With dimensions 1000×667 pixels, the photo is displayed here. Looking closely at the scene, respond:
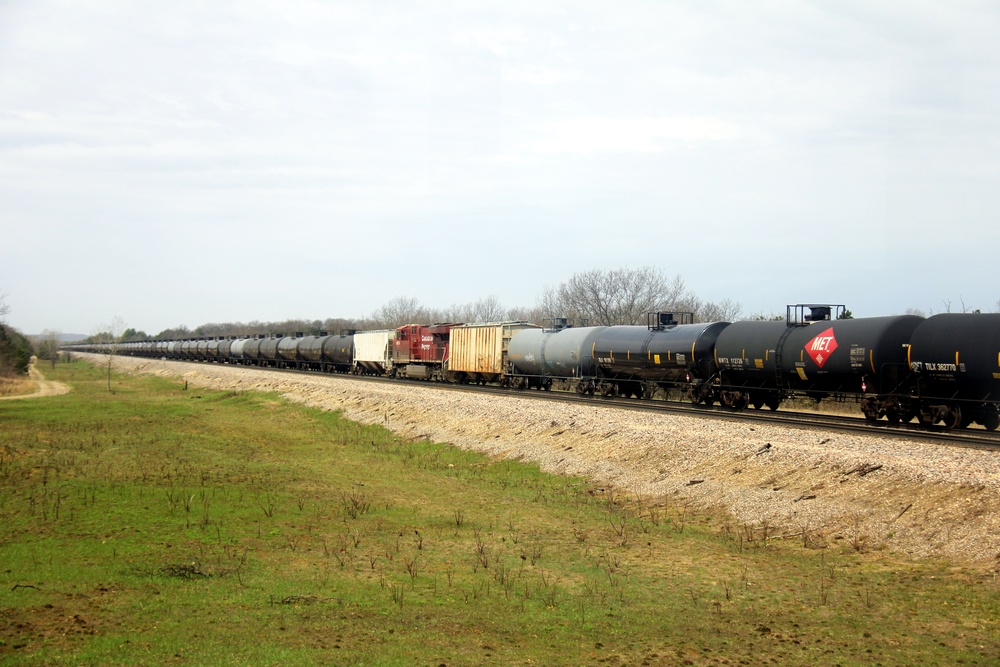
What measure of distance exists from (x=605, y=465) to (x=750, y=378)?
10686 millimetres

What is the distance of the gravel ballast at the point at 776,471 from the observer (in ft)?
45.7

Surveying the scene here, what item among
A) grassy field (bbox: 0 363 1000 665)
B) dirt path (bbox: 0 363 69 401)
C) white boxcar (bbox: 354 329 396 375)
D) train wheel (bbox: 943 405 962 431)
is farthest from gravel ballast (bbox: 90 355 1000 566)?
dirt path (bbox: 0 363 69 401)

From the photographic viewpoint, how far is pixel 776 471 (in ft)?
59.8

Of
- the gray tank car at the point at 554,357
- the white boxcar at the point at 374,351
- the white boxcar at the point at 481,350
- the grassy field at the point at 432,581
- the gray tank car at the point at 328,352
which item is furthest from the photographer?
the gray tank car at the point at 328,352

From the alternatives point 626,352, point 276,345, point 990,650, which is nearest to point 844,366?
point 626,352

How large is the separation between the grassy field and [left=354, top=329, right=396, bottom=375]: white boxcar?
1792 inches

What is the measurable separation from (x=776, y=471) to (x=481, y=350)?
33.7 m

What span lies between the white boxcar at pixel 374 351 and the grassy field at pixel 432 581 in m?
45.5

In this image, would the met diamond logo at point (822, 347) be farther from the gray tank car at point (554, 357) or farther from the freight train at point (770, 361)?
the gray tank car at point (554, 357)

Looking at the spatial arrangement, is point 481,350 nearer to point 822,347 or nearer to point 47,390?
point 822,347

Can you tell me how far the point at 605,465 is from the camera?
22359 mm

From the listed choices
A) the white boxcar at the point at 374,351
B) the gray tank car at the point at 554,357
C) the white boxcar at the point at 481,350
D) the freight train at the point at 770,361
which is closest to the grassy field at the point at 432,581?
the freight train at the point at 770,361

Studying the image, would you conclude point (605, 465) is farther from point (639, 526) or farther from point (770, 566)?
point (770, 566)

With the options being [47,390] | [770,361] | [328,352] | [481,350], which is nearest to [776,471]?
[770,361]
